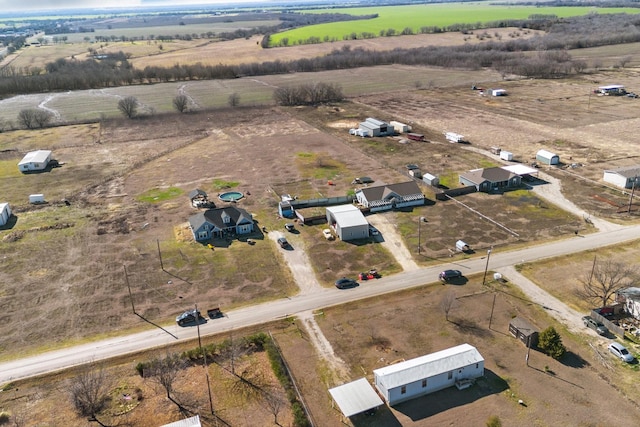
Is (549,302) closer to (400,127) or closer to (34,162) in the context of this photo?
(400,127)

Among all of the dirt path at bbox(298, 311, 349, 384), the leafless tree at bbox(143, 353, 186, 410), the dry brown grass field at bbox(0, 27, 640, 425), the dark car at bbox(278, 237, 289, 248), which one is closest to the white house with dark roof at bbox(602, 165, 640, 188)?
the dry brown grass field at bbox(0, 27, 640, 425)

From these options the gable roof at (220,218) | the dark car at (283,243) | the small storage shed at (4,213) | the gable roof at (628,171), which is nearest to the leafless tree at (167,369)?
the dark car at (283,243)

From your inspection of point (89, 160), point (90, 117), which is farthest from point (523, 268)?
point (90, 117)

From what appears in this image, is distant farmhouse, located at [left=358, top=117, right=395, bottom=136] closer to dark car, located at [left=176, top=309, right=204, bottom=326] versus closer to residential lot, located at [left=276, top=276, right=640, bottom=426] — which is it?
residential lot, located at [left=276, top=276, right=640, bottom=426]

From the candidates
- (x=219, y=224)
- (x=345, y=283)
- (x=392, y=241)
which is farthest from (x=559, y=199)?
(x=219, y=224)

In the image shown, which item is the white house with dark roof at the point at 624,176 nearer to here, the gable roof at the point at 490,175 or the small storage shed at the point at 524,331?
the gable roof at the point at 490,175

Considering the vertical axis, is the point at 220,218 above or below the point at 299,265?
above
